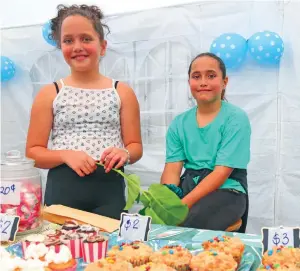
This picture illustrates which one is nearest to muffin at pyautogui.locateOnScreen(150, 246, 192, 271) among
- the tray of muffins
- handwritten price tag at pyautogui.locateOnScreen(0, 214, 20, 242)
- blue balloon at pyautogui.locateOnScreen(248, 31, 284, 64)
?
the tray of muffins

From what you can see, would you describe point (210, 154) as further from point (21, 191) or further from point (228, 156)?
point (21, 191)

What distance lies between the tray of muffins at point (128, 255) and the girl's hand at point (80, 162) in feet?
1.09

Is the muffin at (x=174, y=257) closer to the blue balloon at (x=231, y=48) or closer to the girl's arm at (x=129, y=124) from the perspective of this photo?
the girl's arm at (x=129, y=124)

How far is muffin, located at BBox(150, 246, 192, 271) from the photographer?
3.63ft

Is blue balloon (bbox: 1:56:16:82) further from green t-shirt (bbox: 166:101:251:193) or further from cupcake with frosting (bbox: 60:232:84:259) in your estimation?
cupcake with frosting (bbox: 60:232:84:259)

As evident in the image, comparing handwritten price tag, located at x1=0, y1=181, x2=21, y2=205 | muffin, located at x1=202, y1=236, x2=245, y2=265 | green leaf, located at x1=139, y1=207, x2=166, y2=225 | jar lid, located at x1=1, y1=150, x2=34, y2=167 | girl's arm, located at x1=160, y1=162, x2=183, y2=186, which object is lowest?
muffin, located at x1=202, y1=236, x2=245, y2=265

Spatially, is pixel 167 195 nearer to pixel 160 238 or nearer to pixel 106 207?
pixel 160 238

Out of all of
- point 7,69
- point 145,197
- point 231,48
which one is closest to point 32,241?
point 145,197

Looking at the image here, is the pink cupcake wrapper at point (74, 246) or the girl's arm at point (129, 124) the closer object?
the pink cupcake wrapper at point (74, 246)

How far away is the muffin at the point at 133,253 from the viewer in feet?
3.68

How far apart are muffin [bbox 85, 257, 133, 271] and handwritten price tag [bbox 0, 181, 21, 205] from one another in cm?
35

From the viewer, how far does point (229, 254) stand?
1.11m

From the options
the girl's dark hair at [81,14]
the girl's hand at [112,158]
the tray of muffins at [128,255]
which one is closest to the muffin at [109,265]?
the tray of muffins at [128,255]

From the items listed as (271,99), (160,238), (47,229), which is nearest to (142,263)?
(160,238)
